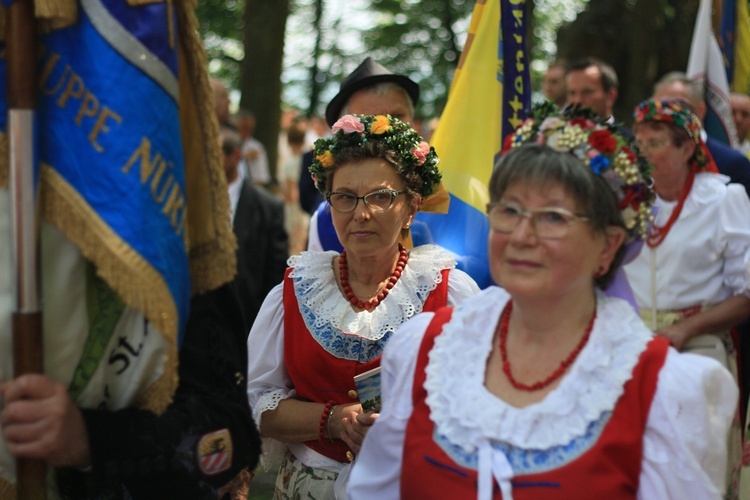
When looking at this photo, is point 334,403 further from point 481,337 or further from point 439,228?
point 439,228

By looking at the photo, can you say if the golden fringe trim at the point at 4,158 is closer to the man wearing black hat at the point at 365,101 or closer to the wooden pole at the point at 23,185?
the wooden pole at the point at 23,185

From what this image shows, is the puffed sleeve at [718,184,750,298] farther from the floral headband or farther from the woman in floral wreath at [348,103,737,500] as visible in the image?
the woman in floral wreath at [348,103,737,500]

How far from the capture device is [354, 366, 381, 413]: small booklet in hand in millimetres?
3139

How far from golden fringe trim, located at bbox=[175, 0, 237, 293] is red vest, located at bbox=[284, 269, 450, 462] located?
3.99ft

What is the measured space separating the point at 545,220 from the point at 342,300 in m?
1.20

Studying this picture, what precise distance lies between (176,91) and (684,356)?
1375 millimetres

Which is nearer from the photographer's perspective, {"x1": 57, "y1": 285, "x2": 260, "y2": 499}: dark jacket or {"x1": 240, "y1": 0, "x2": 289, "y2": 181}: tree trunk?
{"x1": 57, "y1": 285, "x2": 260, "y2": 499}: dark jacket

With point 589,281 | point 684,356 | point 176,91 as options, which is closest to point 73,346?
point 176,91

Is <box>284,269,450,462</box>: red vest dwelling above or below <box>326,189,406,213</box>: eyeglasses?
below

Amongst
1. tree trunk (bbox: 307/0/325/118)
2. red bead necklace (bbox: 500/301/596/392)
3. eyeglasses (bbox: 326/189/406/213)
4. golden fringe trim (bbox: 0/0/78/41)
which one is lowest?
tree trunk (bbox: 307/0/325/118)

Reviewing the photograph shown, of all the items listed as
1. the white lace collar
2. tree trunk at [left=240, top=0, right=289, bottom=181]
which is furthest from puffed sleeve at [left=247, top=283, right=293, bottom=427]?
tree trunk at [left=240, top=0, right=289, bottom=181]

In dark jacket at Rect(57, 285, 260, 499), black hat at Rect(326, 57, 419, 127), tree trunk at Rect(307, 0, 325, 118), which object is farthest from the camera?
tree trunk at Rect(307, 0, 325, 118)

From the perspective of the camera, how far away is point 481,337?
2598mm

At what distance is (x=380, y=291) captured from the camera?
11.3 feet
